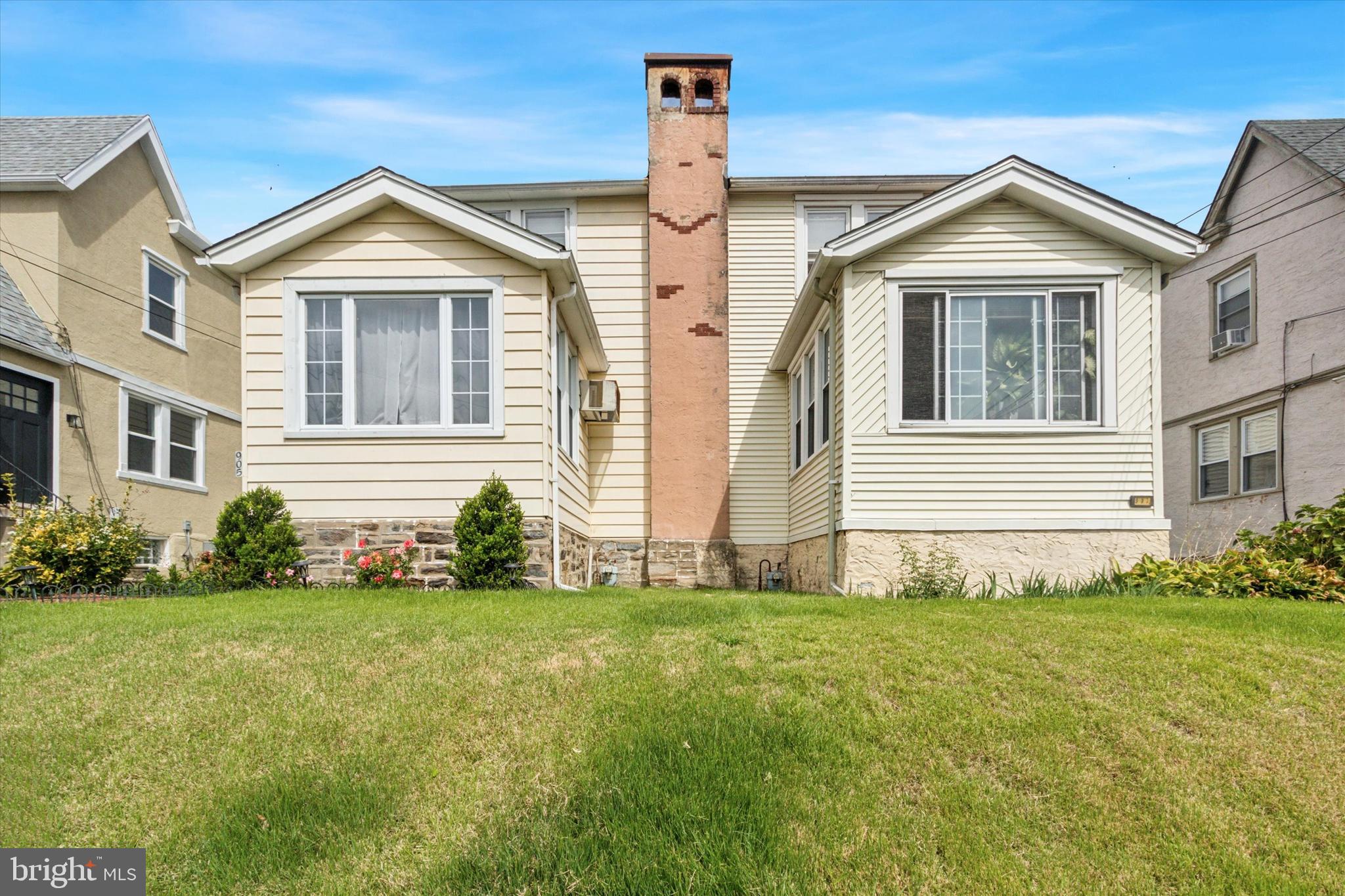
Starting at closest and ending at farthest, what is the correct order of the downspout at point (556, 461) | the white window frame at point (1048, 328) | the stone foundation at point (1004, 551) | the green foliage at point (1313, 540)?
1. the green foliage at point (1313, 540)
2. the stone foundation at point (1004, 551)
3. the white window frame at point (1048, 328)
4. the downspout at point (556, 461)

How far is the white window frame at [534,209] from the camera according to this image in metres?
14.4

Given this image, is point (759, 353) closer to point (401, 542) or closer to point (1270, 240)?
point (401, 542)

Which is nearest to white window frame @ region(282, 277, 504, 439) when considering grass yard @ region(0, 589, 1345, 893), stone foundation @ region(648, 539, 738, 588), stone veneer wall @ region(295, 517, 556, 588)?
stone veneer wall @ region(295, 517, 556, 588)

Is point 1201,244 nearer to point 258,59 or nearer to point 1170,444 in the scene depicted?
point 1170,444

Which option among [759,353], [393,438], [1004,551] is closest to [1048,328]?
[1004,551]

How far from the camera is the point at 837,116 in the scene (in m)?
11.6

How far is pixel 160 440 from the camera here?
51.0ft

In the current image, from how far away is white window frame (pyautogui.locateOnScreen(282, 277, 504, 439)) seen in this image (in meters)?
9.55

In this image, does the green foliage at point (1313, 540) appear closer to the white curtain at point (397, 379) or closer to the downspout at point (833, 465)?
the downspout at point (833, 465)

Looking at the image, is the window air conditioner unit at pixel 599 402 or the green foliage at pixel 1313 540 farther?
the window air conditioner unit at pixel 599 402

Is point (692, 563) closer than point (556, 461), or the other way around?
point (556, 461)

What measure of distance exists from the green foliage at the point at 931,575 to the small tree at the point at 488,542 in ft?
12.7

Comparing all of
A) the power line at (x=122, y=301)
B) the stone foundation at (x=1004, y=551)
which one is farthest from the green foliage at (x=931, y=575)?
the power line at (x=122, y=301)

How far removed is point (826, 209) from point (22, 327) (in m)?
12.2
